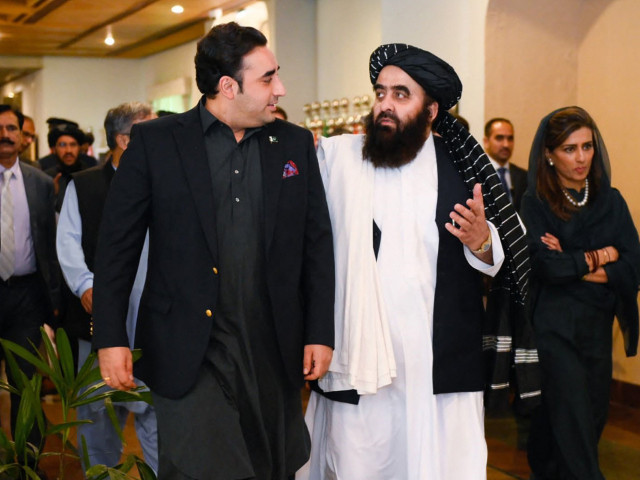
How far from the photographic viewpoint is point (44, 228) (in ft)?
16.8

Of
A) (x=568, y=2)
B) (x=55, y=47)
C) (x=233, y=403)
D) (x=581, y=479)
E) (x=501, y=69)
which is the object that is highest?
(x=55, y=47)

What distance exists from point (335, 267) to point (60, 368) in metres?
0.99

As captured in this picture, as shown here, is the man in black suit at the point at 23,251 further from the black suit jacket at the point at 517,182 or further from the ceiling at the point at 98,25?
the ceiling at the point at 98,25

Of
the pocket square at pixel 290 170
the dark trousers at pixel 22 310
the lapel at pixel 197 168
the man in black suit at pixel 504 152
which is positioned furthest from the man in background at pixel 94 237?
the man in black suit at pixel 504 152

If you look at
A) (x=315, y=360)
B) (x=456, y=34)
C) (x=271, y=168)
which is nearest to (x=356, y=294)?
(x=315, y=360)

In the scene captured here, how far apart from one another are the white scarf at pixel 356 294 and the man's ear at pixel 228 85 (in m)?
0.60

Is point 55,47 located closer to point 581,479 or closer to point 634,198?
point 634,198

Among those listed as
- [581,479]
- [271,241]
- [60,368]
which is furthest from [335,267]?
[581,479]

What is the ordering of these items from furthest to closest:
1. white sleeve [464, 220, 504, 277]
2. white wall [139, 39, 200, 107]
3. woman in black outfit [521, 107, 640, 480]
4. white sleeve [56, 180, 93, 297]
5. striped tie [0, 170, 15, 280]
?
white wall [139, 39, 200, 107] → striped tie [0, 170, 15, 280] → woman in black outfit [521, 107, 640, 480] → white sleeve [56, 180, 93, 297] → white sleeve [464, 220, 504, 277]

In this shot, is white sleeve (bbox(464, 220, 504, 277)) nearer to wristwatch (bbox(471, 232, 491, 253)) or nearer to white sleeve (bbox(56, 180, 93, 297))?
wristwatch (bbox(471, 232, 491, 253))

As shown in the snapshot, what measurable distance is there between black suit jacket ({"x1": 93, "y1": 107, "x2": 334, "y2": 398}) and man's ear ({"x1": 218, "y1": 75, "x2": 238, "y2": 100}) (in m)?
0.13

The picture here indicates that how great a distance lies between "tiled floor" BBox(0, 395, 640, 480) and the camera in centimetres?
515

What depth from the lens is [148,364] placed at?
3.05 m

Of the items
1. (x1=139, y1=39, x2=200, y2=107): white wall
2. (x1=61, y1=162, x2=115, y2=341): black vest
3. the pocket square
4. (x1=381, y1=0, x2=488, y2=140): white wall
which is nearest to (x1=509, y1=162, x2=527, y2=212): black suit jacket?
(x1=381, y1=0, x2=488, y2=140): white wall
